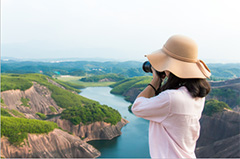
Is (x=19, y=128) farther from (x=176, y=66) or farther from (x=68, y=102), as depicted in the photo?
(x=68, y=102)

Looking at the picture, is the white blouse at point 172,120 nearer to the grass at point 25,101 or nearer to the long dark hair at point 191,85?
the long dark hair at point 191,85

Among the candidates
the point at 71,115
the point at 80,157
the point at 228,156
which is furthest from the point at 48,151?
the point at 228,156

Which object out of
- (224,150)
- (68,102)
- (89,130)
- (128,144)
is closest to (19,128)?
(89,130)

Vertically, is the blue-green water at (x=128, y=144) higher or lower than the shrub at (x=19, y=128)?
lower

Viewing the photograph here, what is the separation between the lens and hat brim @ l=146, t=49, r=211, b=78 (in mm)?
1271

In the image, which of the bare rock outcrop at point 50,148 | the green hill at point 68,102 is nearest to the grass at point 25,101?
the green hill at point 68,102

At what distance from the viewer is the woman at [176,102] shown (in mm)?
1223

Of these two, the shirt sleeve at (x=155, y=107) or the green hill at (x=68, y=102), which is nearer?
the shirt sleeve at (x=155, y=107)

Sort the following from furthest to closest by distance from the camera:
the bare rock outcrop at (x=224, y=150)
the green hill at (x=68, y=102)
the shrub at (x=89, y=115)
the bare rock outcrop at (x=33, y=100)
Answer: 1. the bare rock outcrop at (x=33, y=100)
2. the green hill at (x=68, y=102)
3. the shrub at (x=89, y=115)
4. the bare rock outcrop at (x=224, y=150)

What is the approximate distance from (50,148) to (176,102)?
12290 mm

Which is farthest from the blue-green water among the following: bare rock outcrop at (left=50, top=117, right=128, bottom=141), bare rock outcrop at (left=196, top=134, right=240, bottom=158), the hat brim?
the hat brim

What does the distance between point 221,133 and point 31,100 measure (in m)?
17.1

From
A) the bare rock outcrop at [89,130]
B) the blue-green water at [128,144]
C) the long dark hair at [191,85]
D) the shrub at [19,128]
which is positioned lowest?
the blue-green water at [128,144]

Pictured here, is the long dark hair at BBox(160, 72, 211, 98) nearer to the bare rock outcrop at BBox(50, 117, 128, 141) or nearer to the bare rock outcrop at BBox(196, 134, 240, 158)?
the bare rock outcrop at BBox(196, 134, 240, 158)
